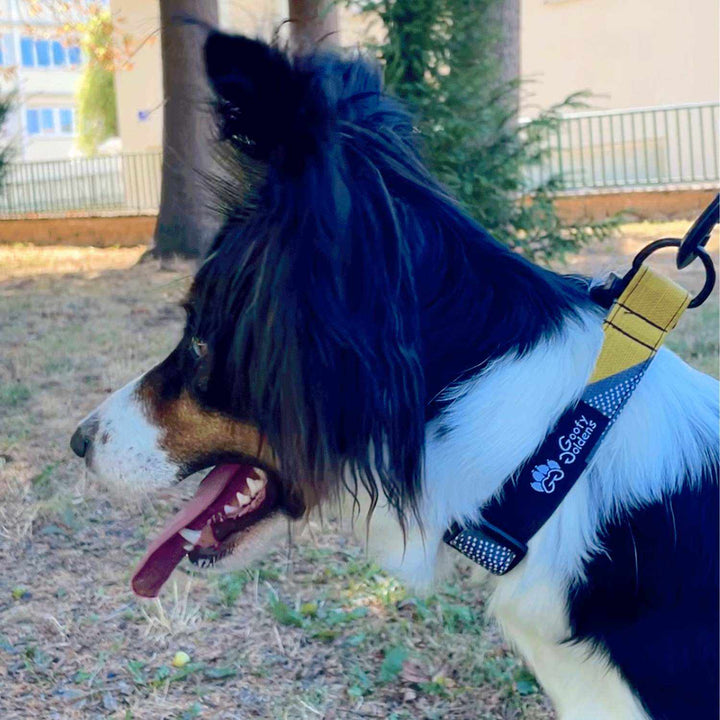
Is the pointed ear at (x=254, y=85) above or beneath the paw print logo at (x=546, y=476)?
above

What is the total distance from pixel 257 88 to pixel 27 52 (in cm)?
4930

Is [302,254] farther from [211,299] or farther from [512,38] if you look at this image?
[512,38]

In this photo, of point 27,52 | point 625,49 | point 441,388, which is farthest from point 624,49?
point 27,52

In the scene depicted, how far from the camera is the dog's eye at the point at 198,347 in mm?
2041

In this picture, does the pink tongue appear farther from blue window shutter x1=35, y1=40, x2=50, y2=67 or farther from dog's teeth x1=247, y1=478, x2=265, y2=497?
blue window shutter x1=35, y1=40, x2=50, y2=67

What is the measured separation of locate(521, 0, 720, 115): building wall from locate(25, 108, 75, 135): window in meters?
32.3

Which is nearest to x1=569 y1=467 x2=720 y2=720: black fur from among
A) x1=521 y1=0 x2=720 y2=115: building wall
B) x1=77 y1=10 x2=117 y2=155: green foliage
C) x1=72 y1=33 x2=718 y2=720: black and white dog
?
x1=72 y1=33 x2=718 y2=720: black and white dog

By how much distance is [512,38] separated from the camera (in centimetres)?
799

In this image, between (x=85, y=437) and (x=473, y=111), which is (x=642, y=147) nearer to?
(x=473, y=111)

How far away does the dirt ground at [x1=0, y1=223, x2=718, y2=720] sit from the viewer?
2992mm

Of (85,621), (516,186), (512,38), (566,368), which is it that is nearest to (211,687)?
(85,621)

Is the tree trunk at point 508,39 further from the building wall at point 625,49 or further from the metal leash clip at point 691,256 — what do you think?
the building wall at point 625,49

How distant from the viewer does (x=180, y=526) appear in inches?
92.2

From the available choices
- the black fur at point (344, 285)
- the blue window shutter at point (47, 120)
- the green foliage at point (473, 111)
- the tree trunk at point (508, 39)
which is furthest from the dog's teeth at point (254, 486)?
the blue window shutter at point (47, 120)
